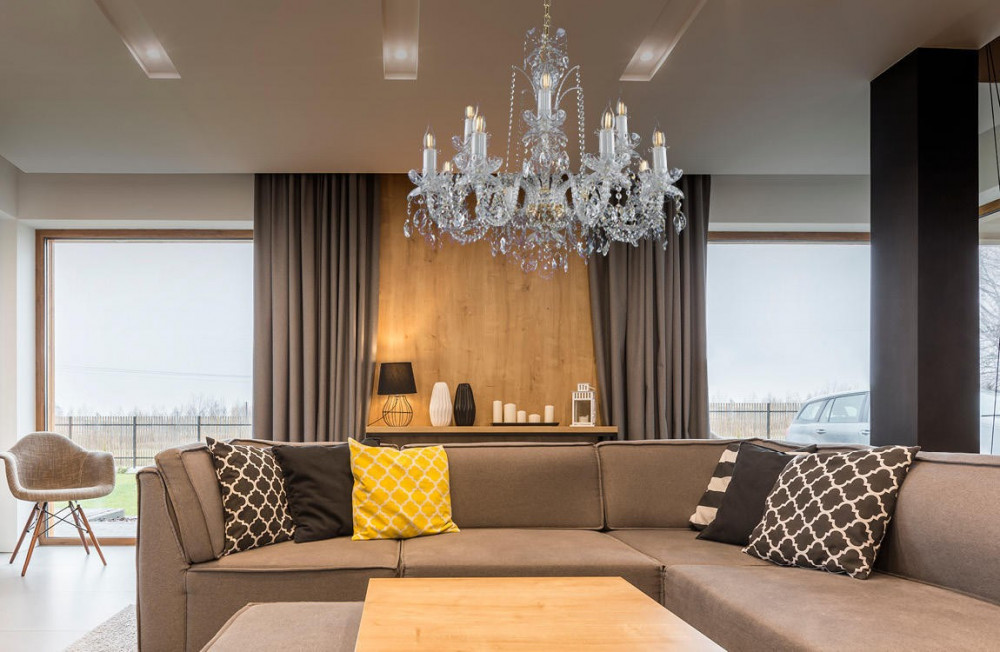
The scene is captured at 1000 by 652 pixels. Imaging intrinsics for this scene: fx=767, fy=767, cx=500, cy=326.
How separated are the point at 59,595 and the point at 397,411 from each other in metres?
2.34

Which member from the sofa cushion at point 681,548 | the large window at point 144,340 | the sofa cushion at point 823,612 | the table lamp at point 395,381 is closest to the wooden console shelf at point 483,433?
the table lamp at point 395,381

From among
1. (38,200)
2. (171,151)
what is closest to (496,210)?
(171,151)

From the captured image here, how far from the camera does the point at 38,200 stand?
5.54 m

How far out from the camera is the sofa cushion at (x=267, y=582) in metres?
2.64

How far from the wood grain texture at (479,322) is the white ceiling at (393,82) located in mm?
850

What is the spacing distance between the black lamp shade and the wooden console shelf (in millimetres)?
266

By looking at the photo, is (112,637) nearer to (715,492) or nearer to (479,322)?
(715,492)

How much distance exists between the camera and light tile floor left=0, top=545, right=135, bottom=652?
337 cm

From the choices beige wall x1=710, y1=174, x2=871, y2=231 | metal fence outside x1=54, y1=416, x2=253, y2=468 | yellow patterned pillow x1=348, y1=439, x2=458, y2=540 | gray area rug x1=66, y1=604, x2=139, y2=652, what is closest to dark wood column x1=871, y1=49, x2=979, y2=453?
yellow patterned pillow x1=348, y1=439, x2=458, y2=540

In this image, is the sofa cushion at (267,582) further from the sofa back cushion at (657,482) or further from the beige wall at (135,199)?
the beige wall at (135,199)

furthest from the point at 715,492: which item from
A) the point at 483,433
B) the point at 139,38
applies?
the point at 139,38

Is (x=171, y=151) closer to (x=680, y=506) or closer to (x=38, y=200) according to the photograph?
(x=38, y=200)

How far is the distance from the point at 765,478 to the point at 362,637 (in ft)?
5.81

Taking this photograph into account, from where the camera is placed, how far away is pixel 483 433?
17.3 ft
